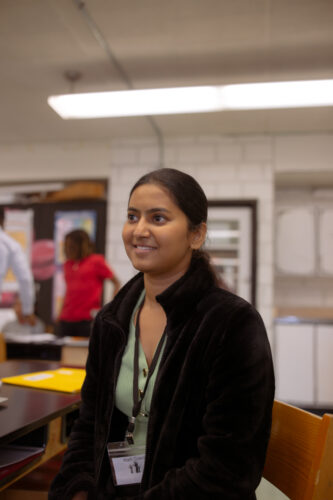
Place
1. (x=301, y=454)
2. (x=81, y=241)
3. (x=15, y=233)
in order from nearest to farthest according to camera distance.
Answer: (x=301, y=454) → (x=81, y=241) → (x=15, y=233)

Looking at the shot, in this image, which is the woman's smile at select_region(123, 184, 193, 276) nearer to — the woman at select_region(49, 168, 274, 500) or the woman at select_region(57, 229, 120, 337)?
the woman at select_region(49, 168, 274, 500)

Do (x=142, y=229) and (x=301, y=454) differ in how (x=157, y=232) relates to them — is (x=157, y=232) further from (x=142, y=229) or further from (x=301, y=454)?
(x=301, y=454)

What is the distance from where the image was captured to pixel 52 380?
1664 millimetres

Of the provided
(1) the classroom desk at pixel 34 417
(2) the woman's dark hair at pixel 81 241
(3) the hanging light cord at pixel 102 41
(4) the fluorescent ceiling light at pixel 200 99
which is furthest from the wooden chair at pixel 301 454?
(2) the woman's dark hair at pixel 81 241

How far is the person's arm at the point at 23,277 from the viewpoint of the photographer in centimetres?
429

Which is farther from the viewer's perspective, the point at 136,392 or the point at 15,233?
the point at 15,233

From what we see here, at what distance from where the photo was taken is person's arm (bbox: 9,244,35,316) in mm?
4295

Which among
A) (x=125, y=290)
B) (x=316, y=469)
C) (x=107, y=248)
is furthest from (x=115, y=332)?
(x=107, y=248)

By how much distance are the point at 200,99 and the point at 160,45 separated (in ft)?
1.73

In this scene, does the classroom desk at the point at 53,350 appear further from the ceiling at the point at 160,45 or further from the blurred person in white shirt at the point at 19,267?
the ceiling at the point at 160,45

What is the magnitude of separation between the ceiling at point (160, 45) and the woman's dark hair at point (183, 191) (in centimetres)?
213

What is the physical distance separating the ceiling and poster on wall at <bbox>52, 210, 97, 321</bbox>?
1408 mm

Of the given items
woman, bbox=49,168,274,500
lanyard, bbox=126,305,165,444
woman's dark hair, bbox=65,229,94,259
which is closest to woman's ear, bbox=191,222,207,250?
woman, bbox=49,168,274,500

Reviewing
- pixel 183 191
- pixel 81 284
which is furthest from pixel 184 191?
pixel 81 284
